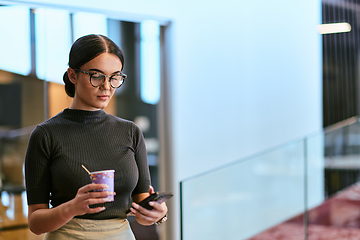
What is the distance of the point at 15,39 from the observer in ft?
10.9

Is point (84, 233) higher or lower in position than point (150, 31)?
lower

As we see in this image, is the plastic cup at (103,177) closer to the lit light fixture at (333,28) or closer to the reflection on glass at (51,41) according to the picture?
the reflection on glass at (51,41)

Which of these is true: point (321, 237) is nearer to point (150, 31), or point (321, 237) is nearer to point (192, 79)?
point (192, 79)

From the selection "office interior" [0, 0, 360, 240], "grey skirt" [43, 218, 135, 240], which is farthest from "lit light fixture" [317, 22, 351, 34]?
"grey skirt" [43, 218, 135, 240]

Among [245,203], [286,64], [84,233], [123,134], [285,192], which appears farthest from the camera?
[286,64]

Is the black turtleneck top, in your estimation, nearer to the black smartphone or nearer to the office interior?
the black smartphone

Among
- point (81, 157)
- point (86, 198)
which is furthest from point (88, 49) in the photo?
point (86, 198)

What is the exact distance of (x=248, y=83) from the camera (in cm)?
471

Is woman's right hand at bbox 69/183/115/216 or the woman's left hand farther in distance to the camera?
the woman's left hand

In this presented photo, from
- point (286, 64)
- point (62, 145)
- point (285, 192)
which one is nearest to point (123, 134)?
point (62, 145)

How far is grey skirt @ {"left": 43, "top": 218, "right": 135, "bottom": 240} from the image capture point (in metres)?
1.34

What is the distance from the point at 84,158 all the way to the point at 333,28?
5.88m

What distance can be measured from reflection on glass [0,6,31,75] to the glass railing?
1.70m

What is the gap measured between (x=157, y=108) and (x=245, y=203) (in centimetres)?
130
